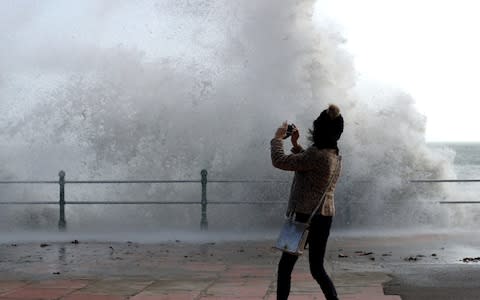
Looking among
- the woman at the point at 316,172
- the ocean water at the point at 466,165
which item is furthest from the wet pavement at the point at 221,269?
the ocean water at the point at 466,165

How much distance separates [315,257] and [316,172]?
63 centimetres

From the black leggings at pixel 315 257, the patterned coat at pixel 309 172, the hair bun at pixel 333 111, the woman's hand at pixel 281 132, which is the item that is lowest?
the black leggings at pixel 315 257

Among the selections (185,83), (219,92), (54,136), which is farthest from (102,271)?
(54,136)

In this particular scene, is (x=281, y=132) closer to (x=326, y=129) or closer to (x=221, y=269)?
(x=326, y=129)

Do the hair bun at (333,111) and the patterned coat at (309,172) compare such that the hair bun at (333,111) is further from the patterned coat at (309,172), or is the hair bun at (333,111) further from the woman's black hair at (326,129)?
the patterned coat at (309,172)

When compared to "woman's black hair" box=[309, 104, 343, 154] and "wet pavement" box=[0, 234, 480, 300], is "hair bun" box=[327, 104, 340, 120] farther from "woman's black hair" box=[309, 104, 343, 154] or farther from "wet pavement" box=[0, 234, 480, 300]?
"wet pavement" box=[0, 234, 480, 300]

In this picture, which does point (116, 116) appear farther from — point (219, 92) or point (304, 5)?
point (304, 5)

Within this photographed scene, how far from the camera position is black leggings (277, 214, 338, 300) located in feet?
19.7

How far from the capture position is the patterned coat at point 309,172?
5.92 meters

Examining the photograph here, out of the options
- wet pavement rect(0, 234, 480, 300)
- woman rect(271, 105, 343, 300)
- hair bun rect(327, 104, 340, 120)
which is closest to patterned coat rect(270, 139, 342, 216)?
woman rect(271, 105, 343, 300)

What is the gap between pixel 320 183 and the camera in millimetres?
5949

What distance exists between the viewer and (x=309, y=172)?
598 cm

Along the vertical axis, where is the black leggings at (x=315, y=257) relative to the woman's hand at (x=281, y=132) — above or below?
below

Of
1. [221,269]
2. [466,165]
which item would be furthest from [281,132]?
[466,165]
